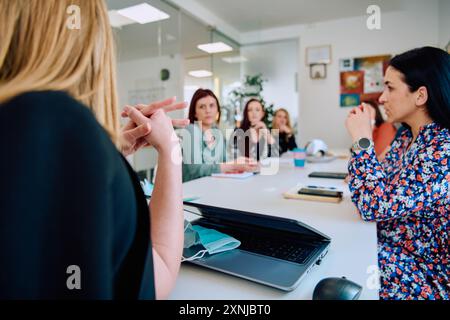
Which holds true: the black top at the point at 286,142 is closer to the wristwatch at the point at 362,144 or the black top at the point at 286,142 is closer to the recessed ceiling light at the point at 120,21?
the recessed ceiling light at the point at 120,21

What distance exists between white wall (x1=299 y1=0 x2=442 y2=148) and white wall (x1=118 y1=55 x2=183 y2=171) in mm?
2373

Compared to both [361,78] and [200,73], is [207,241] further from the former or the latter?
[361,78]

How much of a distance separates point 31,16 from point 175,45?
12.7ft

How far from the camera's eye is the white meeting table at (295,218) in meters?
0.58

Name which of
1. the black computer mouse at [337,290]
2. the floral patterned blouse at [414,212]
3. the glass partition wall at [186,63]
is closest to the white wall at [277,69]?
the glass partition wall at [186,63]

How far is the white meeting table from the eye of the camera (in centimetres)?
58

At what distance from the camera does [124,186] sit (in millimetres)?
388

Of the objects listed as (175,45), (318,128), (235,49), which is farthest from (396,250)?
(235,49)

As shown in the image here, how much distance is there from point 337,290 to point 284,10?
4.79 m

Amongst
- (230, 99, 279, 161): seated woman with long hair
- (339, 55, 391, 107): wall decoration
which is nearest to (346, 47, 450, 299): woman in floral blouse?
(230, 99, 279, 161): seated woman with long hair

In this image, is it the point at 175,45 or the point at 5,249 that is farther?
the point at 175,45

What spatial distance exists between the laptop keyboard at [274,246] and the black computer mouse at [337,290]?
4.8 inches

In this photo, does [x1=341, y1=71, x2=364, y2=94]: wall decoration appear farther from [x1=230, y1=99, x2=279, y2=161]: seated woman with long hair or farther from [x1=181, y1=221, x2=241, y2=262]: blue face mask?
[x1=181, y1=221, x2=241, y2=262]: blue face mask

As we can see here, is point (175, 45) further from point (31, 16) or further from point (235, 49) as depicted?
point (31, 16)
